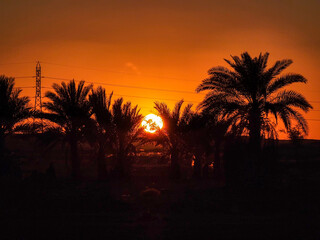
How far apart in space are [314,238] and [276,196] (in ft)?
25.6

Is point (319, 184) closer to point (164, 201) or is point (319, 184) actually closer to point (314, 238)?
point (164, 201)

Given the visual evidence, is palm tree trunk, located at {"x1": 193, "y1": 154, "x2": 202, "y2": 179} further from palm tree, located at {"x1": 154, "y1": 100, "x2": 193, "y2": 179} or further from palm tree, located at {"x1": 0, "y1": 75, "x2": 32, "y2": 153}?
palm tree, located at {"x1": 0, "y1": 75, "x2": 32, "y2": 153}

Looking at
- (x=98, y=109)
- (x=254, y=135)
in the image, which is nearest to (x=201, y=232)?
(x=254, y=135)

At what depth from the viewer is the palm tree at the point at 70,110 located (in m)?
30.8

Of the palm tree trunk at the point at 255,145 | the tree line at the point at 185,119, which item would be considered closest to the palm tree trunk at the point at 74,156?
the tree line at the point at 185,119

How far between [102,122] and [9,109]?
18.5ft

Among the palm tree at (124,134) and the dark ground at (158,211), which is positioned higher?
the palm tree at (124,134)

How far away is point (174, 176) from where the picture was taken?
32656 millimetres

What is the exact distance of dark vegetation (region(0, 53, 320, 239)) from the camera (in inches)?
639

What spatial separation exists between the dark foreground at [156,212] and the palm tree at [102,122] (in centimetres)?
534

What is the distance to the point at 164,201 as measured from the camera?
20797 mm

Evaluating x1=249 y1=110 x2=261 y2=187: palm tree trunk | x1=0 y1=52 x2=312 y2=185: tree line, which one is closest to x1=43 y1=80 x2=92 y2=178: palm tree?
x1=0 y1=52 x2=312 y2=185: tree line

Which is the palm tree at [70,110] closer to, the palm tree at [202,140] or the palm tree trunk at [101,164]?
the palm tree trunk at [101,164]

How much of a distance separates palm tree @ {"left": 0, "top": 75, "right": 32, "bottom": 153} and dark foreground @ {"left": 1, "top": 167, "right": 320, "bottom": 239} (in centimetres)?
480
